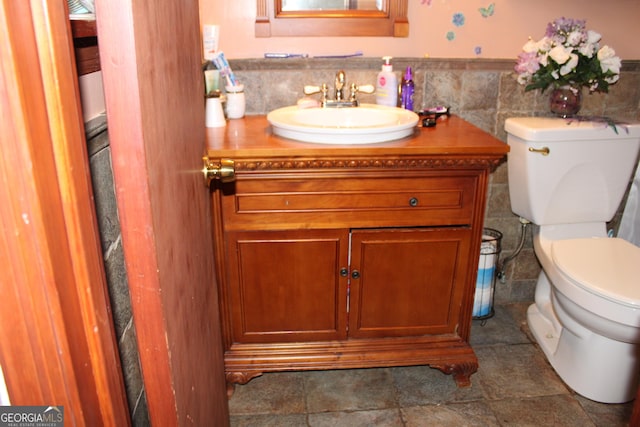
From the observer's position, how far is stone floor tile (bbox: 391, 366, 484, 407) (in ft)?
5.88

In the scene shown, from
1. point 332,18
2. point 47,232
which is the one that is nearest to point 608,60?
point 332,18

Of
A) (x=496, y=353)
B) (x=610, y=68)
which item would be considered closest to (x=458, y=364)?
(x=496, y=353)

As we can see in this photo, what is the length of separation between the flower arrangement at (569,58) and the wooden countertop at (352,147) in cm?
47

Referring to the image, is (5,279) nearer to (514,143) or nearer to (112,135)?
(112,135)

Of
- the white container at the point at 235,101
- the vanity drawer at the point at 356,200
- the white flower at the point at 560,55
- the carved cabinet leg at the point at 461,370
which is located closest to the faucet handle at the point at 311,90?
the white container at the point at 235,101

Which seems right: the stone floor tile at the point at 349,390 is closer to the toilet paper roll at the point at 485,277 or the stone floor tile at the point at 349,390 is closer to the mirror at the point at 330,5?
the toilet paper roll at the point at 485,277

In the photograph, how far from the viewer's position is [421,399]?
1.79 meters

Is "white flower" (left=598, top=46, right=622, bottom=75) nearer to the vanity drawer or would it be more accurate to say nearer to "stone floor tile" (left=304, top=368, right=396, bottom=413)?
the vanity drawer

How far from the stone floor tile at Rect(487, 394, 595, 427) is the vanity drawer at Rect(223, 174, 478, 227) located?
0.69m

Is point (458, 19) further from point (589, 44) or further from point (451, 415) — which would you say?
point (451, 415)

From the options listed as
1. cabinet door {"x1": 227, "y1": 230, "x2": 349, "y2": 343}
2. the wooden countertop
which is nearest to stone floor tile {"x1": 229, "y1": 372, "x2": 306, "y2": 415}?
cabinet door {"x1": 227, "y1": 230, "x2": 349, "y2": 343}

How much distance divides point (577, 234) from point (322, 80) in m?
1.17

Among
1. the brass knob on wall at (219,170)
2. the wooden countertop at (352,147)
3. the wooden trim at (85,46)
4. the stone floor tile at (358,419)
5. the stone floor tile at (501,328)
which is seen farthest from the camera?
the stone floor tile at (501,328)

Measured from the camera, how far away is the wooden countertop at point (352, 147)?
4.80 feet
